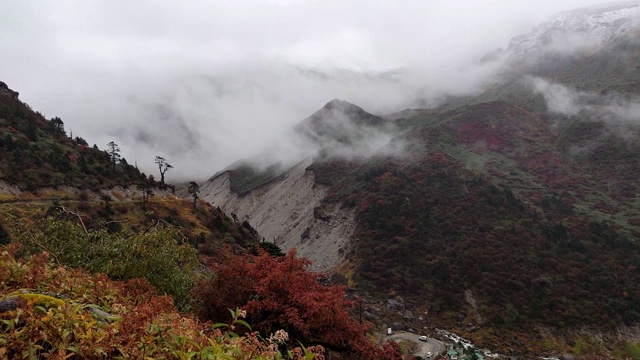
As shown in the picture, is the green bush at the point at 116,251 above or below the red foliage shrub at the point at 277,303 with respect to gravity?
above

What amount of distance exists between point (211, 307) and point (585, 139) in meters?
146

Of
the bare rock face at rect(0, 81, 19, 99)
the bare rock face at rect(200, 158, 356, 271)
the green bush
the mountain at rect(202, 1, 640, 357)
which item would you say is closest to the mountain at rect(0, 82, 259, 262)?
the bare rock face at rect(0, 81, 19, 99)

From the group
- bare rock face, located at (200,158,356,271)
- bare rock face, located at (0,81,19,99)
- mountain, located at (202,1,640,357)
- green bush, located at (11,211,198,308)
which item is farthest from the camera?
bare rock face, located at (200,158,356,271)

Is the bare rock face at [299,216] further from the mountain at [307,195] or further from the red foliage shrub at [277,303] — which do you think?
the red foliage shrub at [277,303]

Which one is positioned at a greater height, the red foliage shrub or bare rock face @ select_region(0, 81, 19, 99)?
bare rock face @ select_region(0, 81, 19, 99)

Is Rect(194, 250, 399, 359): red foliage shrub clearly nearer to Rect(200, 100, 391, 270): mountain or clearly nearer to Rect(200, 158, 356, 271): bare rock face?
Rect(200, 158, 356, 271): bare rock face

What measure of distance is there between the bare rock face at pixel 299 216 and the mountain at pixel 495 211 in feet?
Result: 1.68

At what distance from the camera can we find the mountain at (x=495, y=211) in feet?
242

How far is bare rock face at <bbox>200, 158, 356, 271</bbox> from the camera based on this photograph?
103 meters

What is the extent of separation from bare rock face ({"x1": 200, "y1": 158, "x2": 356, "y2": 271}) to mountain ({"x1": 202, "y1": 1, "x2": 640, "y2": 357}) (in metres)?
0.51

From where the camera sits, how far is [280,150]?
19725 centimetres

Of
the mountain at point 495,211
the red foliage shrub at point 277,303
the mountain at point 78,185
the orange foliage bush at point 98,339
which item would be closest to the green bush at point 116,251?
the red foliage shrub at point 277,303

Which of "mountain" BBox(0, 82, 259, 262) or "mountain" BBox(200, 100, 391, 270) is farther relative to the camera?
"mountain" BBox(200, 100, 391, 270)

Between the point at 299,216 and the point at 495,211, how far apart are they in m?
53.7
